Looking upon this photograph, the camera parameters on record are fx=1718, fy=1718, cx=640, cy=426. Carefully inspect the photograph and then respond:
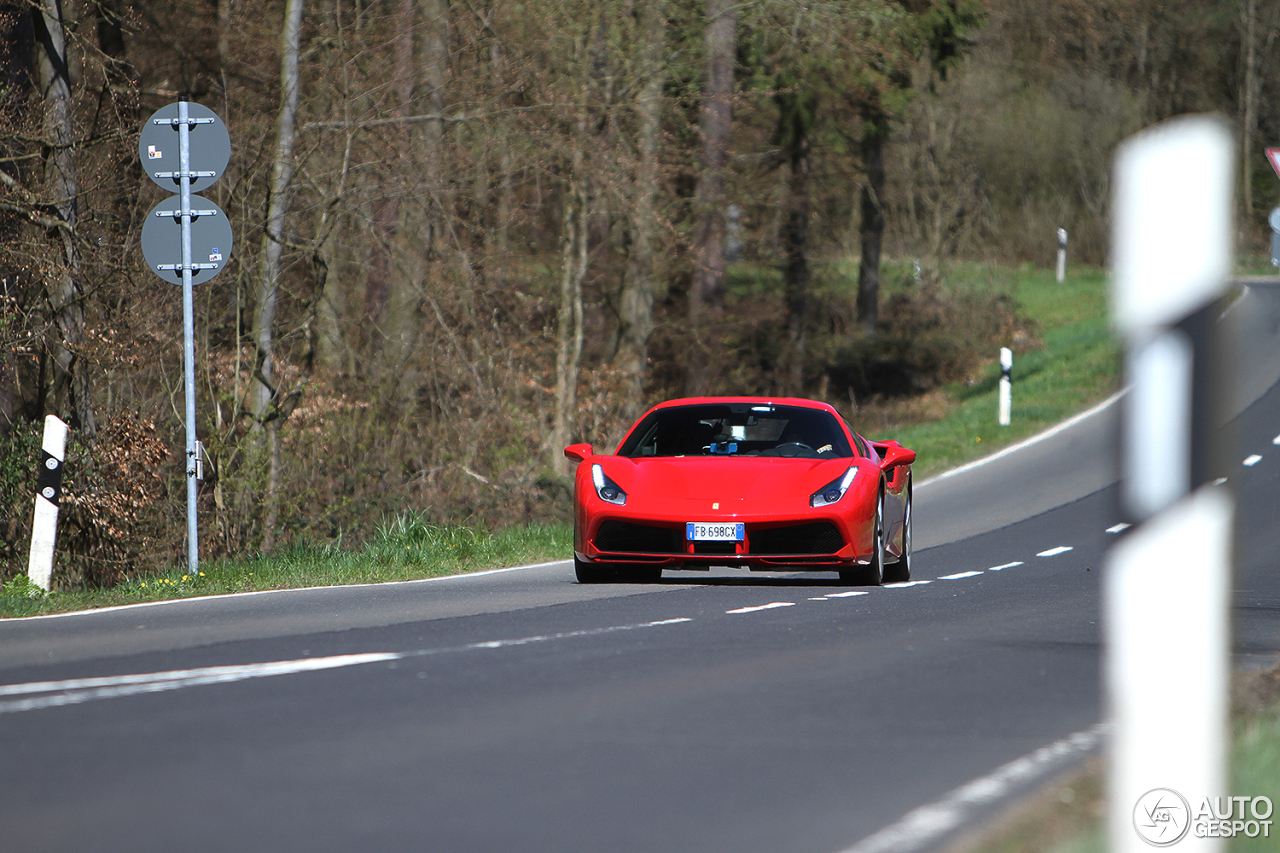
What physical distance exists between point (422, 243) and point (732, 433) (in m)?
11.9

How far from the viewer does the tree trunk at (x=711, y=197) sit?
28469 millimetres

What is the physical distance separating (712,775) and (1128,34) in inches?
2276

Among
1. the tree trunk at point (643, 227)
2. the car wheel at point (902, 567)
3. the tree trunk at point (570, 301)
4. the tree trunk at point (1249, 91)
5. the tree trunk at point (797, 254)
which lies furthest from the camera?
the tree trunk at point (1249, 91)

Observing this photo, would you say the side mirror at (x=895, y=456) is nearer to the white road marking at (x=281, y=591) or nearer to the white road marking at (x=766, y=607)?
the white road marking at (x=766, y=607)

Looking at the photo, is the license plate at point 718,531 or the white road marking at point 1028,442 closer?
the license plate at point 718,531

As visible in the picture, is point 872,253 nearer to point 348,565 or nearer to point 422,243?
point 422,243

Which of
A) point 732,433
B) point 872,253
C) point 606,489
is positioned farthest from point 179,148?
point 872,253

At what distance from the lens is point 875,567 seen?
12875 millimetres

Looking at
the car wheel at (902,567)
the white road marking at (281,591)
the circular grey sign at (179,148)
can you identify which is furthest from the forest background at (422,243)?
the car wheel at (902,567)

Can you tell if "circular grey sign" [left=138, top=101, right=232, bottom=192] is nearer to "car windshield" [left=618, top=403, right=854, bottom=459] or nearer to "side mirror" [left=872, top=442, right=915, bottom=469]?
"car windshield" [left=618, top=403, right=854, bottom=459]

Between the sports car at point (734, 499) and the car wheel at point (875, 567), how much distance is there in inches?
0.4

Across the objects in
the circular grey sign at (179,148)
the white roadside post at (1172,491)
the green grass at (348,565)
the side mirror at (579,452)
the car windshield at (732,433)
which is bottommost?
the green grass at (348,565)

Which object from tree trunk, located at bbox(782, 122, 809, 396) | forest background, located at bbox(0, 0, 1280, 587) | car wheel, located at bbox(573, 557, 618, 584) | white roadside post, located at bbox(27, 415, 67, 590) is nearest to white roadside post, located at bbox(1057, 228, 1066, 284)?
forest background, located at bbox(0, 0, 1280, 587)

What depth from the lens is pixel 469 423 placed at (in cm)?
2294
